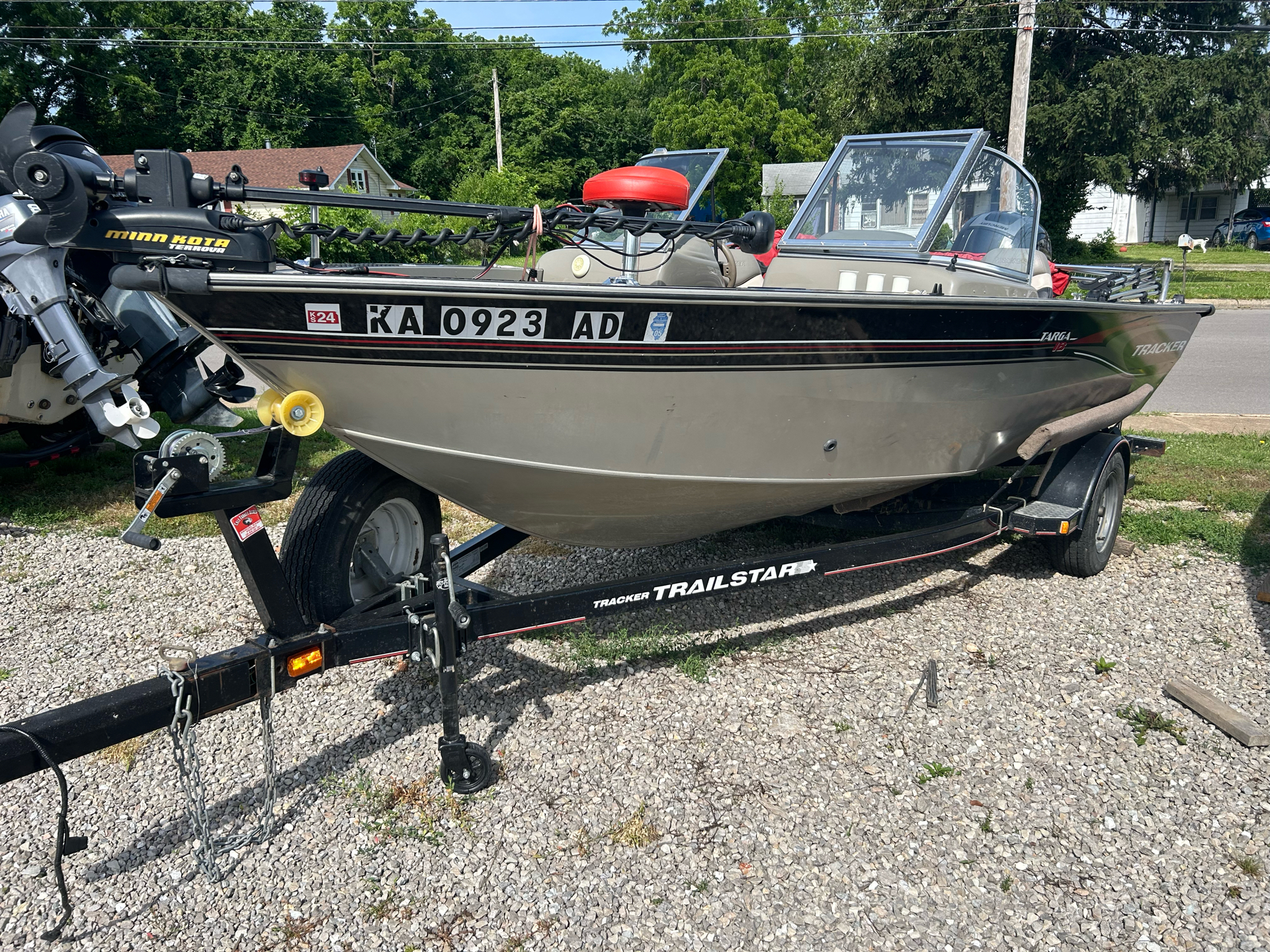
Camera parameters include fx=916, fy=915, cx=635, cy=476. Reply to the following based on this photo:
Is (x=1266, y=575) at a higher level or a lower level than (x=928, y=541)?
lower

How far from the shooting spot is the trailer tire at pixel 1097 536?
4.82 m

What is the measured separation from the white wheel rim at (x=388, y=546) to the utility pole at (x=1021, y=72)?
14662 mm

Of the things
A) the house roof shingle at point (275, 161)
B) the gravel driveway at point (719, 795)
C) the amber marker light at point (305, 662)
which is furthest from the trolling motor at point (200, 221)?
the house roof shingle at point (275, 161)

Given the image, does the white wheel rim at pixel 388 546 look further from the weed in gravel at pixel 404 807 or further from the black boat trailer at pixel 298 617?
the weed in gravel at pixel 404 807

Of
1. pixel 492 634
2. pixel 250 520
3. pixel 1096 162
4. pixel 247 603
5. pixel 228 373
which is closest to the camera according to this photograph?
pixel 250 520

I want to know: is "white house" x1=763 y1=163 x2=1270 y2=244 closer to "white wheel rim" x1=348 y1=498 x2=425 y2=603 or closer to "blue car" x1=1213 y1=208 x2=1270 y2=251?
"blue car" x1=1213 y1=208 x2=1270 y2=251

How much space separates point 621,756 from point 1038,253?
13.2 feet

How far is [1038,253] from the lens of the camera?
5.47 meters

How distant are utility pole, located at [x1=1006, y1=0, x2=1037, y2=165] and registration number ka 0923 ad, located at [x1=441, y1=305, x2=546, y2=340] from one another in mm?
14880

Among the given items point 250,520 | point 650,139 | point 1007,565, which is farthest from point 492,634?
point 650,139

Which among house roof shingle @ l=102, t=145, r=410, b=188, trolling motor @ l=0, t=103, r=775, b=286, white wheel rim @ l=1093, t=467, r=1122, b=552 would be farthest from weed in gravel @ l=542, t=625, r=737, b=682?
house roof shingle @ l=102, t=145, r=410, b=188

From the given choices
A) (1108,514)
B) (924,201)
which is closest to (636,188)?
(924,201)

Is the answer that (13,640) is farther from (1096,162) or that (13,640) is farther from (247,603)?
(1096,162)

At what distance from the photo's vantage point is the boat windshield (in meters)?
4.58
